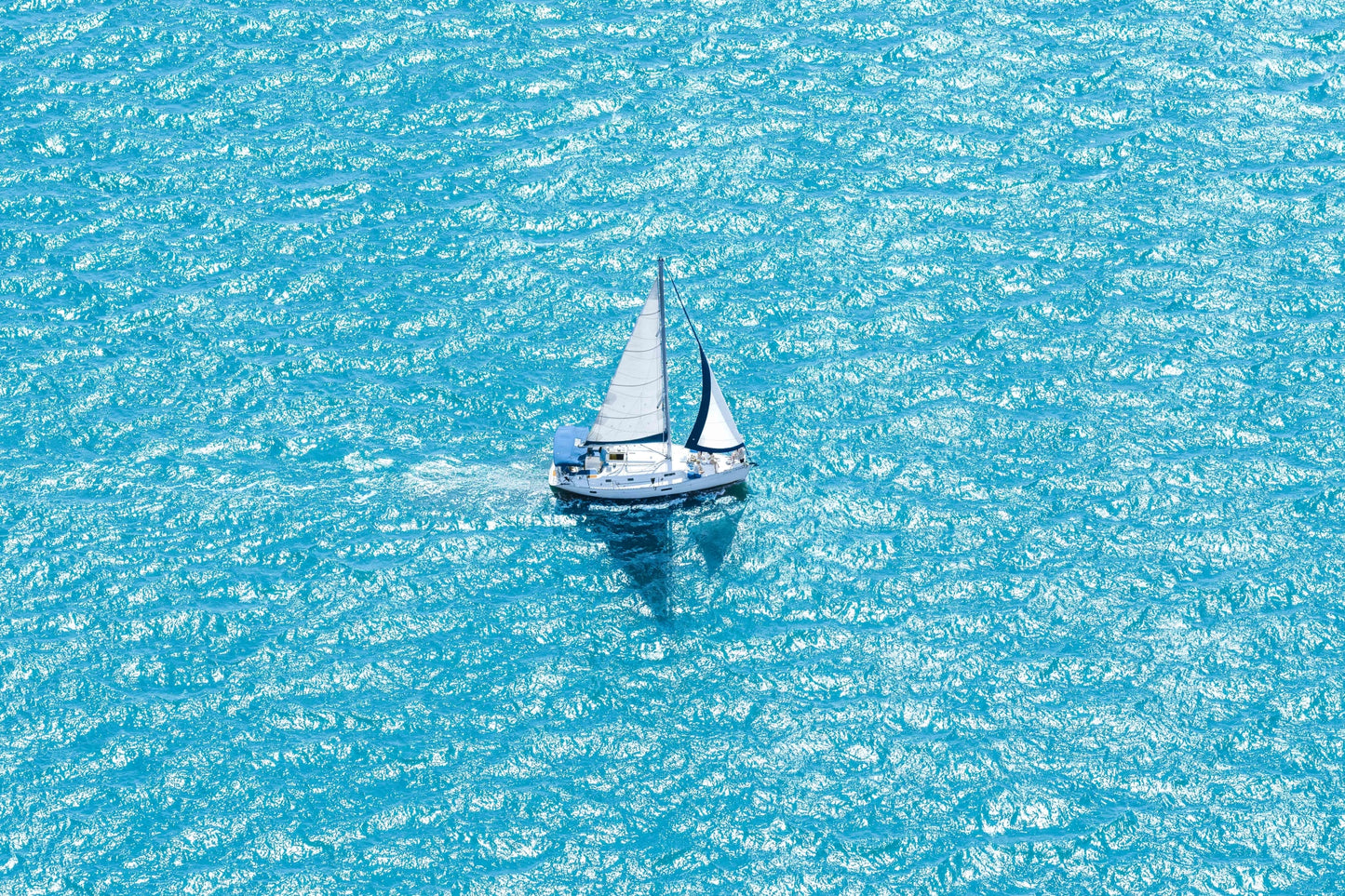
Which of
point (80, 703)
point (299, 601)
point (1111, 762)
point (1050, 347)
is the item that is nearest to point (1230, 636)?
point (1111, 762)

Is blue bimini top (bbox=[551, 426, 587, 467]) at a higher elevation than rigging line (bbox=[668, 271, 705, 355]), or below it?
below

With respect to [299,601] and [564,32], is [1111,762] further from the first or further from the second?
[564,32]

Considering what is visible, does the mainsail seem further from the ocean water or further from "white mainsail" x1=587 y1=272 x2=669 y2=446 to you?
the ocean water

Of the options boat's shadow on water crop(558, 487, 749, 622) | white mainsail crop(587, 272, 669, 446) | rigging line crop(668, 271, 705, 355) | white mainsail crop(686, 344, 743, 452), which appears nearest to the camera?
boat's shadow on water crop(558, 487, 749, 622)

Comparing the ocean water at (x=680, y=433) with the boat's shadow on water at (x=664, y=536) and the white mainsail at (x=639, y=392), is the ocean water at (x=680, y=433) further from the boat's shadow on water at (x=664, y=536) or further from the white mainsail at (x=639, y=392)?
the white mainsail at (x=639, y=392)

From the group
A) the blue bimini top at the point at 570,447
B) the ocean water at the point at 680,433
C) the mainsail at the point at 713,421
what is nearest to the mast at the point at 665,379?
the mainsail at the point at 713,421

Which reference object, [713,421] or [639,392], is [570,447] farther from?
[713,421]

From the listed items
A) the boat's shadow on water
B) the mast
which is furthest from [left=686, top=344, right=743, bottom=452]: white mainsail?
the boat's shadow on water
